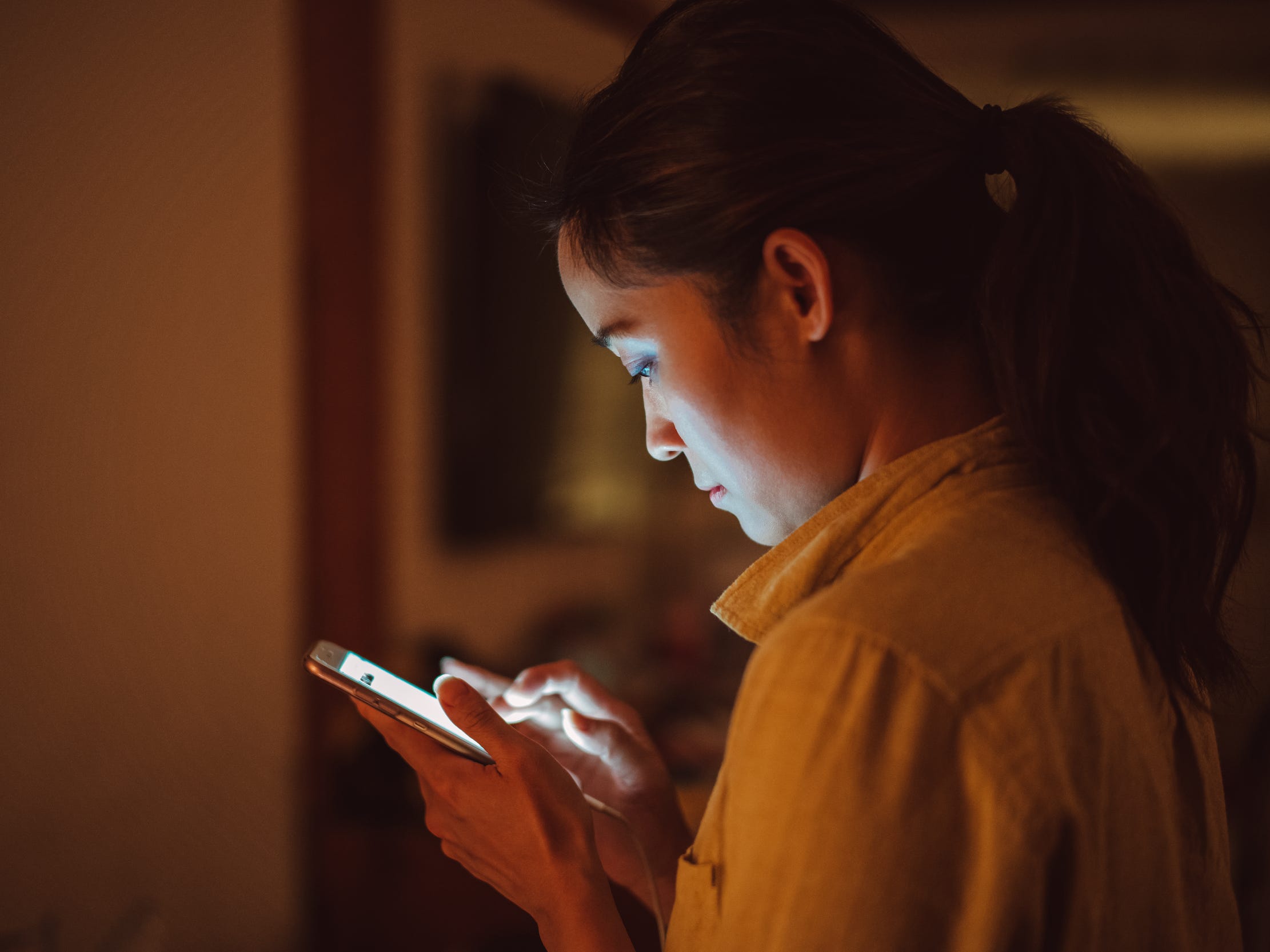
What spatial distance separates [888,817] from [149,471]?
3.36 feet

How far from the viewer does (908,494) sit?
508 mm

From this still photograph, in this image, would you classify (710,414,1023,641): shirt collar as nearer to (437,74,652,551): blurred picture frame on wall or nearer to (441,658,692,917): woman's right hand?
(441,658,692,917): woman's right hand

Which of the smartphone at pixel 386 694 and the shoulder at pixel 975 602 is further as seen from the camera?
the smartphone at pixel 386 694

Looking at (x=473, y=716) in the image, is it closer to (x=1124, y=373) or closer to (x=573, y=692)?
(x=573, y=692)

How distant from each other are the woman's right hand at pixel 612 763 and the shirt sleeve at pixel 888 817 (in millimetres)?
398

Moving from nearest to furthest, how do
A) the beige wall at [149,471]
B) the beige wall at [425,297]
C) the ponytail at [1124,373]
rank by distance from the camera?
the ponytail at [1124,373], the beige wall at [149,471], the beige wall at [425,297]

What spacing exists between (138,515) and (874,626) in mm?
1008

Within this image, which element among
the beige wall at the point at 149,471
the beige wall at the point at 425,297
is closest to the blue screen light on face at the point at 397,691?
the beige wall at the point at 149,471

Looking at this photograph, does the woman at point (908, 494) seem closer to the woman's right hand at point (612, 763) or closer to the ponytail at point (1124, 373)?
the ponytail at point (1124, 373)

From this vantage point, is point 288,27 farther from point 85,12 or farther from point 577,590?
point 577,590

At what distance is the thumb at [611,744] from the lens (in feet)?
2.53

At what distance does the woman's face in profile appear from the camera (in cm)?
56

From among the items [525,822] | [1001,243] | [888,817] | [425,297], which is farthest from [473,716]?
[425,297]

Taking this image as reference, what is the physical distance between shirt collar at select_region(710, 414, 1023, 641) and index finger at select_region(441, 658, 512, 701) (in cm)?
30
